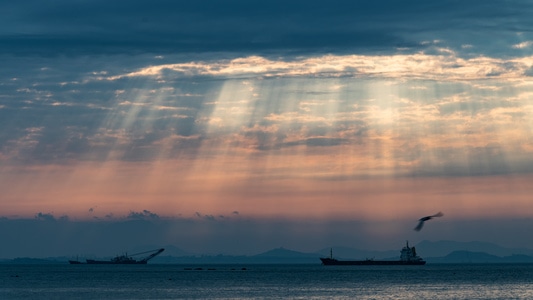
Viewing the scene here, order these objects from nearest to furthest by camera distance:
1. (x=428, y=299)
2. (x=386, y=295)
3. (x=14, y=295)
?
(x=428, y=299), (x=386, y=295), (x=14, y=295)

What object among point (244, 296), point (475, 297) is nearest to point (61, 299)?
point (244, 296)

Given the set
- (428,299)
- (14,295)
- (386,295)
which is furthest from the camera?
(14,295)

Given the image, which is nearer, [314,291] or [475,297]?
[475,297]

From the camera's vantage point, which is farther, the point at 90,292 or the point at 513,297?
the point at 90,292

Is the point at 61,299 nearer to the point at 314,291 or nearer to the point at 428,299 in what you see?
the point at 314,291

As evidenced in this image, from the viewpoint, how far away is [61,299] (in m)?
150

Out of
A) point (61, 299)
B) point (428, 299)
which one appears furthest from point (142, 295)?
point (428, 299)

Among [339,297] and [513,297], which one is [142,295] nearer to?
[339,297]

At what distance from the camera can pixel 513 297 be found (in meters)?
146

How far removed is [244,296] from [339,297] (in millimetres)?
18373

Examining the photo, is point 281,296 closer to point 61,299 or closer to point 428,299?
point 428,299

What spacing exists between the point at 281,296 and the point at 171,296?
20.4 m

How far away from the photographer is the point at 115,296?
6127 inches

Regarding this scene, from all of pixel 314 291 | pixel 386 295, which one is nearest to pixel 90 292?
pixel 314 291
